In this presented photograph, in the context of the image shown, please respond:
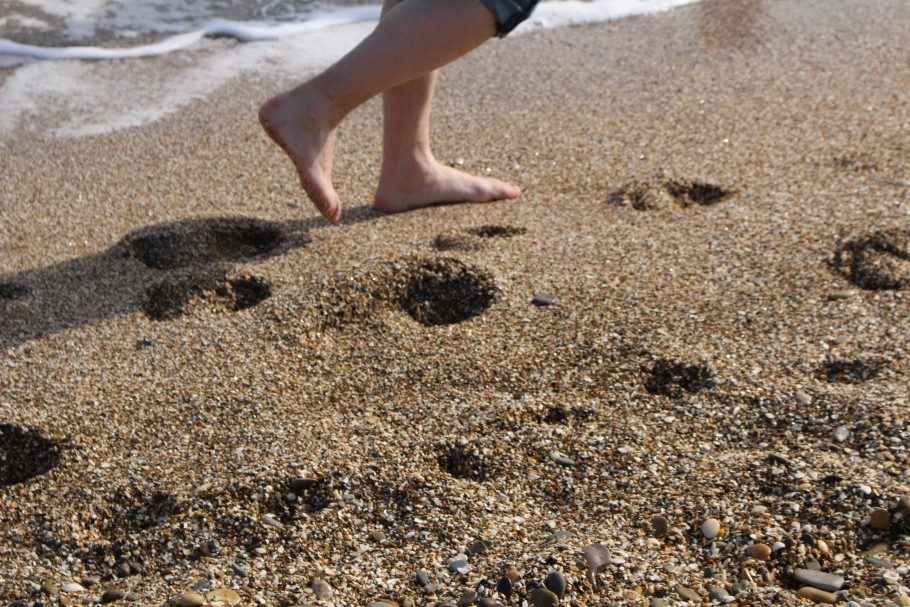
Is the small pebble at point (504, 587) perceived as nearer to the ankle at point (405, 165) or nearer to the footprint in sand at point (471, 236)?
the footprint in sand at point (471, 236)

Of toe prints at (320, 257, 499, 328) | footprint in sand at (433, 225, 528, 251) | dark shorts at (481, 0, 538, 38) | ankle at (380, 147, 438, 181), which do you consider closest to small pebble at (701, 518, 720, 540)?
toe prints at (320, 257, 499, 328)

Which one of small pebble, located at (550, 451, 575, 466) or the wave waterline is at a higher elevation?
the wave waterline

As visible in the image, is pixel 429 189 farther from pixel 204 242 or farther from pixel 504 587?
pixel 504 587

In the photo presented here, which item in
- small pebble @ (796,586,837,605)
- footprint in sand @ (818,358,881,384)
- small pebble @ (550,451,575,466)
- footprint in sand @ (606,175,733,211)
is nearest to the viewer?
small pebble @ (796,586,837,605)

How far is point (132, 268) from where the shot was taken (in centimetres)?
272

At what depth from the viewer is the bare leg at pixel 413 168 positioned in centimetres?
302

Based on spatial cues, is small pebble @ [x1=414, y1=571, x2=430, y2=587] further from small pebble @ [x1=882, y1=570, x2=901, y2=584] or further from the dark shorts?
the dark shorts

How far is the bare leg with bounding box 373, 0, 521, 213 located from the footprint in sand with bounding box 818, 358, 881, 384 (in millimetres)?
1210

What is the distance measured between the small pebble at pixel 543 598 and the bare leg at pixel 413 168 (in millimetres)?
1592

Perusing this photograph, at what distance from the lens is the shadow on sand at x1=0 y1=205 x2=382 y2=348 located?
2.53 metres

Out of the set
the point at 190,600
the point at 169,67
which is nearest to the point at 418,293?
the point at 190,600

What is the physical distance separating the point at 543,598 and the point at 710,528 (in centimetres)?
32

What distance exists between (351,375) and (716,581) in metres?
0.92

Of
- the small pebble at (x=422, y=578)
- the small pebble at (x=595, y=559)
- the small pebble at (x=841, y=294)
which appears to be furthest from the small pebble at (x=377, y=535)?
the small pebble at (x=841, y=294)
